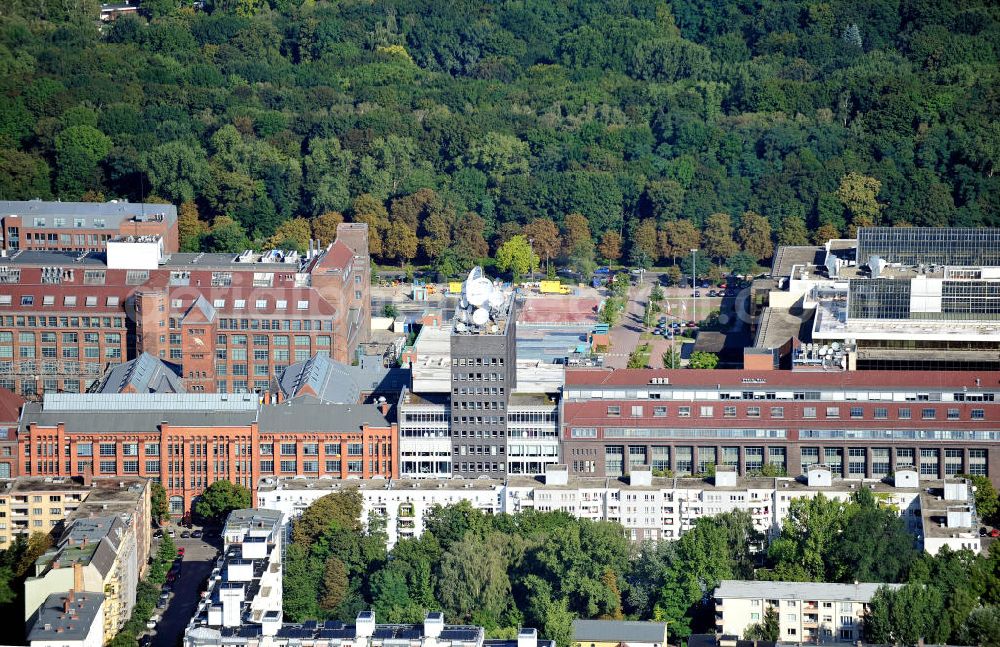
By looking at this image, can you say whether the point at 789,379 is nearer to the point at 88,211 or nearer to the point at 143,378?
the point at 143,378

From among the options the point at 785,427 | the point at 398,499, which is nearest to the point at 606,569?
the point at 398,499

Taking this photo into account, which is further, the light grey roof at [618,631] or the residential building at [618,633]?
the light grey roof at [618,631]

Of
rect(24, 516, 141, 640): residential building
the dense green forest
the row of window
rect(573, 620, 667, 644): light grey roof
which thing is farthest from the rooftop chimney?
the row of window

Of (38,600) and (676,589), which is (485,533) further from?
(38,600)

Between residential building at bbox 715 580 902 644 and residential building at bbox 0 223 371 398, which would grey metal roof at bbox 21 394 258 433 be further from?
residential building at bbox 715 580 902 644

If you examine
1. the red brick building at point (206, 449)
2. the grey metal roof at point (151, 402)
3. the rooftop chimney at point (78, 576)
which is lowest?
the rooftop chimney at point (78, 576)

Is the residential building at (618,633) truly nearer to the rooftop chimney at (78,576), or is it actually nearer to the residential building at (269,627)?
the residential building at (269,627)

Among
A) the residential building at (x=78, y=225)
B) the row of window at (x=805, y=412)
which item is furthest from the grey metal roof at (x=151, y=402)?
the residential building at (x=78, y=225)
